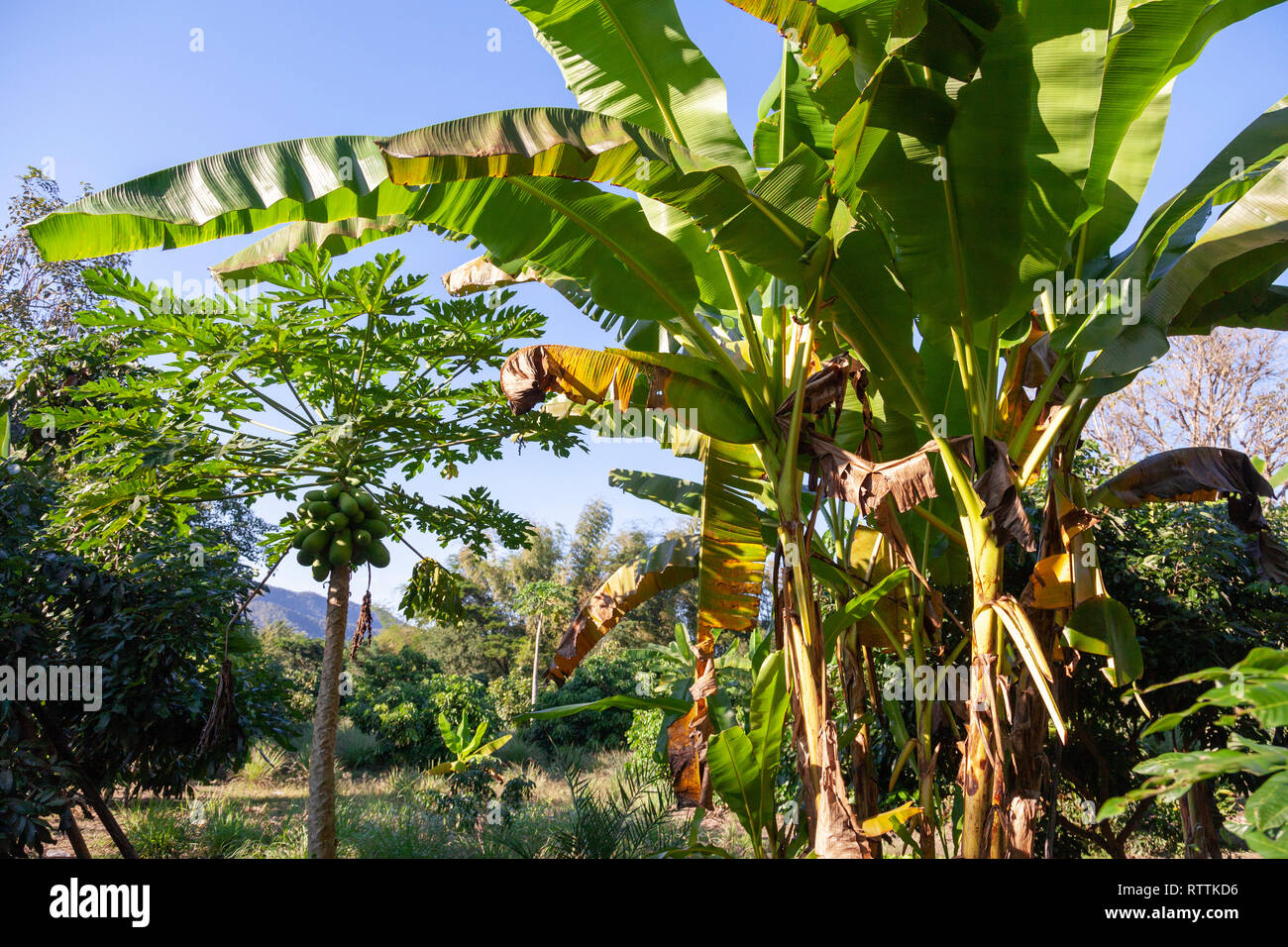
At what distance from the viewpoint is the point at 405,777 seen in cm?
1080

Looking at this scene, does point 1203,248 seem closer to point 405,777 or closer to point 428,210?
point 428,210

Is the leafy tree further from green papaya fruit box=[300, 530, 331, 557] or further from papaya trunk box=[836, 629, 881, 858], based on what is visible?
green papaya fruit box=[300, 530, 331, 557]

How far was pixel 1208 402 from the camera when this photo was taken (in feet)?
46.1

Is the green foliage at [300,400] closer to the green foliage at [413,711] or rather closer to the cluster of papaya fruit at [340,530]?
the cluster of papaya fruit at [340,530]

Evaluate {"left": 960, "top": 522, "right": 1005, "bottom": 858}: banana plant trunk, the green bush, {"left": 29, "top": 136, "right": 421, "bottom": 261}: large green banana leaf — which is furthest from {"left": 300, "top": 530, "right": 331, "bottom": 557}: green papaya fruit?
the green bush

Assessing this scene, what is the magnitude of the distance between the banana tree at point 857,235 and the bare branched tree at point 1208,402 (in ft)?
37.2

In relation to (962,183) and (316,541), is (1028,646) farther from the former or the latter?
(316,541)

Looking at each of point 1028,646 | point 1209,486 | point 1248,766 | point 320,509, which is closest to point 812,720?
point 1028,646

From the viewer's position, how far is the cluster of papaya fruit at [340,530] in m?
4.14

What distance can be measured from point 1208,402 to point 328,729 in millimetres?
16048

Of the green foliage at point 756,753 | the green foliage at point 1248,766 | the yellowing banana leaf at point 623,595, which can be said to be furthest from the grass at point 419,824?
the green foliage at point 1248,766

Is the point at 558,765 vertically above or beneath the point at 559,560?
beneath
